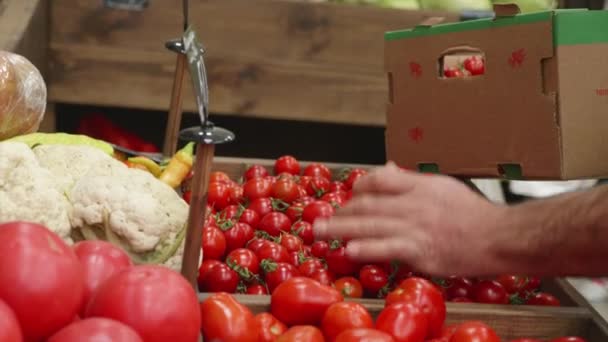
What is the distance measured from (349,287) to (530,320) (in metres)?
0.37

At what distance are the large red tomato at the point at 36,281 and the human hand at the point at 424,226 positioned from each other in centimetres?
51

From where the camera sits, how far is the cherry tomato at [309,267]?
5.60 feet

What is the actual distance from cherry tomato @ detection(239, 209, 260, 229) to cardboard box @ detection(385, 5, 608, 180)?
53cm

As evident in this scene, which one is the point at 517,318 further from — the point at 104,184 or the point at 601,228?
the point at 104,184

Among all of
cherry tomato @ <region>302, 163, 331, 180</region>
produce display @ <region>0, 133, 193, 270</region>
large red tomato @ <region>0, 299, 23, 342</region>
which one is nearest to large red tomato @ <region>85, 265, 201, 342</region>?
large red tomato @ <region>0, 299, 23, 342</region>

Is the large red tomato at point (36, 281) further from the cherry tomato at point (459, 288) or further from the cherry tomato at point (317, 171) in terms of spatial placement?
the cherry tomato at point (317, 171)

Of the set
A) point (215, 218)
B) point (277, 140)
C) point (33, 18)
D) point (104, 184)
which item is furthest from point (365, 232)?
point (277, 140)

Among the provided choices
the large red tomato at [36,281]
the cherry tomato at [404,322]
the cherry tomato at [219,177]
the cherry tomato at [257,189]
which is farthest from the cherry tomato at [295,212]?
the large red tomato at [36,281]

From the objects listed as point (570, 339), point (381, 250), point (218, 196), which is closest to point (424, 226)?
point (381, 250)

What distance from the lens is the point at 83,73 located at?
3115 mm

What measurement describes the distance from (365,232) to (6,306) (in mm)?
625

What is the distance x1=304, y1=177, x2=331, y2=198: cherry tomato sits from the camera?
2.24 metres

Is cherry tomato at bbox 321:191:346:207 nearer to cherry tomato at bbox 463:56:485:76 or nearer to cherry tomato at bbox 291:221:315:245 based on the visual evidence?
cherry tomato at bbox 291:221:315:245

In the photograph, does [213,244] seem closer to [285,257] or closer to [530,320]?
[285,257]
